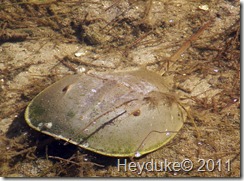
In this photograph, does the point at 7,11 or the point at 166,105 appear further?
the point at 7,11

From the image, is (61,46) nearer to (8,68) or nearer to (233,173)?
(8,68)

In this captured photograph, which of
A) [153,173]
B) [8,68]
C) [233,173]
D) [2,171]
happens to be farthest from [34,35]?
[233,173]

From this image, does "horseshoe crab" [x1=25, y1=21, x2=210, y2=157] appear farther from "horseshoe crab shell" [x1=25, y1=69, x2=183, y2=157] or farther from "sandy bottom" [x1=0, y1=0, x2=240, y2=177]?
"sandy bottom" [x1=0, y1=0, x2=240, y2=177]

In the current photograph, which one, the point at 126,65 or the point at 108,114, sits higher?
the point at 108,114

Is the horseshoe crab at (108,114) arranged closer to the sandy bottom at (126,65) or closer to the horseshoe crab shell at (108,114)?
the horseshoe crab shell at (108,114)

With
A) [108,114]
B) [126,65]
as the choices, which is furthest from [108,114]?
[126,65]

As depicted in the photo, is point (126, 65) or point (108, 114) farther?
point (126, 65)

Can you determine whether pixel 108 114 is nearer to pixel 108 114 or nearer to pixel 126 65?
pixel 108 114

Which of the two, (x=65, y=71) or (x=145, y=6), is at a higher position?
(x=145, y=6)
